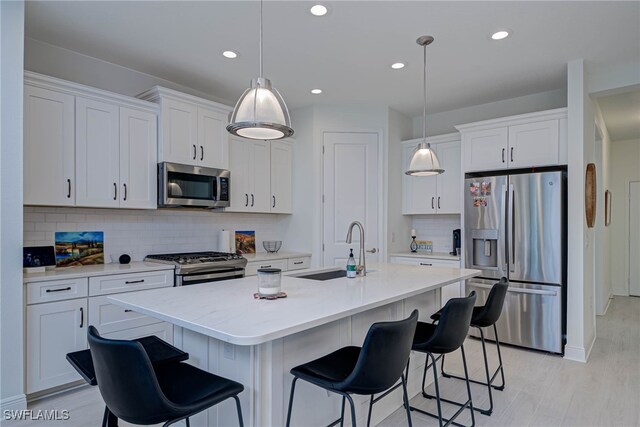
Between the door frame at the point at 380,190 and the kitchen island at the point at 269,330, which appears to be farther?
the door frame at the point at 380,190

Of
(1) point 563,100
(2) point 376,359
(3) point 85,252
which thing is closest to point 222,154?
(3) point 85,252

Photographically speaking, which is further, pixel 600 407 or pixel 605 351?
pixel 605 351

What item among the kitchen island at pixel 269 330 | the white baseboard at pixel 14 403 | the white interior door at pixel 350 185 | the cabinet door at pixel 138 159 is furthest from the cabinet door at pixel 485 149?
the white baseboard at pixel 14 403

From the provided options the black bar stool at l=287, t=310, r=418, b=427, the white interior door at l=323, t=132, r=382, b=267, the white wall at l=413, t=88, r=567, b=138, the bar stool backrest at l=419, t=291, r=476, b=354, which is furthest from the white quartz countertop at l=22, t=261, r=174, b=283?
the white wall at l=413, t=88, r=567, b=138

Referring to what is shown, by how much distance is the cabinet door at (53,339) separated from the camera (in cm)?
264

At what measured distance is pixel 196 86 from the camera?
13.9 ft

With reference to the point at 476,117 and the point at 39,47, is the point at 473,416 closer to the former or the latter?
the point at 476,117

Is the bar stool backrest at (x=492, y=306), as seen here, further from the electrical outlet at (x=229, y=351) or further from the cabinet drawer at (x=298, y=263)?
the cabinet drawer at (x=298, y=263)

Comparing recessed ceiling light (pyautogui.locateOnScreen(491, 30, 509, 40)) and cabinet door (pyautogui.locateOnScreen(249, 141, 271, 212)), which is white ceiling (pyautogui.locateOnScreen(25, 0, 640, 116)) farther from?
cabinet door (pyautogui.locateOnScreen(249, 141, 271, 212))

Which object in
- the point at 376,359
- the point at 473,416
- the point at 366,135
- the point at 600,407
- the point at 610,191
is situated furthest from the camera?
the point at 610,191

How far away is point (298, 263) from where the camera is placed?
475 centimetres

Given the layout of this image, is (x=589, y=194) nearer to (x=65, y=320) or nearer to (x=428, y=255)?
(x=428, y=255)

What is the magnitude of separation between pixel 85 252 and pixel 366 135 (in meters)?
3.35

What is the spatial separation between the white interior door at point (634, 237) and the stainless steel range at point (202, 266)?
21.8 ft
